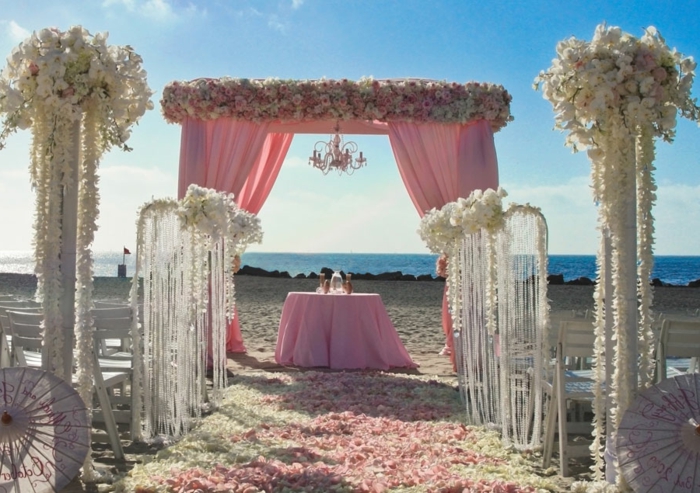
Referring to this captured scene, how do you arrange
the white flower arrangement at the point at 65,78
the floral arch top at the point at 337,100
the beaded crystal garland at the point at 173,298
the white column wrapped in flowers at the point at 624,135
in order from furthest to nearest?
the floral arch top at the point at 337,100, the beaded crystal garland at the point at 173,298, the white flower arrangement at the point at 65,78, the white column wrapped in flowers at the point at 624,135

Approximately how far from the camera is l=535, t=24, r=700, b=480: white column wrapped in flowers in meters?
3.40

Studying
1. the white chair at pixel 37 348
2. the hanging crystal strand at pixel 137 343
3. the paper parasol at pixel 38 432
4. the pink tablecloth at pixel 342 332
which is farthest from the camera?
the pink tablecloth at pixel 342 332

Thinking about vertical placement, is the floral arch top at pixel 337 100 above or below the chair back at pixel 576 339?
above

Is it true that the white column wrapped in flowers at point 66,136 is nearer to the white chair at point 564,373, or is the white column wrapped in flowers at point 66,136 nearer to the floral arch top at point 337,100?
the white chair at point 564,373

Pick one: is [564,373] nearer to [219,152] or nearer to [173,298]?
[173,298]

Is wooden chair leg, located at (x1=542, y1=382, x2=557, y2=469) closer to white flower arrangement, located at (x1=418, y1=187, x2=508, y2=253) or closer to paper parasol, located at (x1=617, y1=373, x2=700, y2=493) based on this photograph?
paper parasol, located at (x1=617, y1=373, x2=700, y2=493)

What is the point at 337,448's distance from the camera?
4.57m

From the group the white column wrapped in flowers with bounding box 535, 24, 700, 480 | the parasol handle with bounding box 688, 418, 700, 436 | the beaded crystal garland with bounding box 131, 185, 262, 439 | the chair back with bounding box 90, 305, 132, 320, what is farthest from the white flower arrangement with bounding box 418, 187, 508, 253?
the chair back with bounding box 90, 305, 132, 320

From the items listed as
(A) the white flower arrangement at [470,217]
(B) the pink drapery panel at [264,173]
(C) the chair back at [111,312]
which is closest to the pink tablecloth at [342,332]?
(B) the pink drapery panel at [264,173]

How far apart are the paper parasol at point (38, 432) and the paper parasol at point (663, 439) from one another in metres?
2.41

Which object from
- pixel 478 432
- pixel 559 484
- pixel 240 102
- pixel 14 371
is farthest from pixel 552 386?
pixel 240 102

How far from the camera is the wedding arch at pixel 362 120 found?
27.2 feet

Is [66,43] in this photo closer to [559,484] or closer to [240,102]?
[559,484]

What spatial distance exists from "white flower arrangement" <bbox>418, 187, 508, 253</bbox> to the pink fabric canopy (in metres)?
1.91
